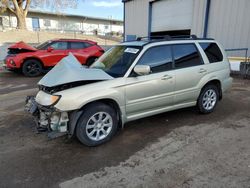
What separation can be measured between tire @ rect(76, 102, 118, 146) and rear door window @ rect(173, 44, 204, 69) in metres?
1.71

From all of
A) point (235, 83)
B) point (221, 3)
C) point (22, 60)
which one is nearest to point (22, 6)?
point (22, 60)

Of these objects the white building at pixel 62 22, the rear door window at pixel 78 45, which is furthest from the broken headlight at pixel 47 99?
the white building at pixel 62 22

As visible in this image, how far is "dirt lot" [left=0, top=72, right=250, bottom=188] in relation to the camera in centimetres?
263

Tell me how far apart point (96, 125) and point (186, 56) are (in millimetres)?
2371

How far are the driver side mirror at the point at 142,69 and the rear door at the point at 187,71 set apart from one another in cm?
87

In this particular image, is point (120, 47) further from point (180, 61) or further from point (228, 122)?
point (228, 122)

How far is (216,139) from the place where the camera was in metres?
3.66

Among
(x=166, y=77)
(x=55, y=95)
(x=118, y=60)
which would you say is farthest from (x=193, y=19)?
(x=55, y=95)

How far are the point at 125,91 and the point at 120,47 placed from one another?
1.33 m

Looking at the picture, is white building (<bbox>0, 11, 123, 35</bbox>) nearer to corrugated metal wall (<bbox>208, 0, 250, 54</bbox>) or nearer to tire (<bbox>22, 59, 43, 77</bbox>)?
tire (<bbox>22, 59, 43, 77</bbox>)

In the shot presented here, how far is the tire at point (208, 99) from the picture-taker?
467cm

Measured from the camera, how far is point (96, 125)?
342 cm

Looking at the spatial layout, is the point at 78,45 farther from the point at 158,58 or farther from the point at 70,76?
the point at 70,76

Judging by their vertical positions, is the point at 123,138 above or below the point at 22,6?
below
